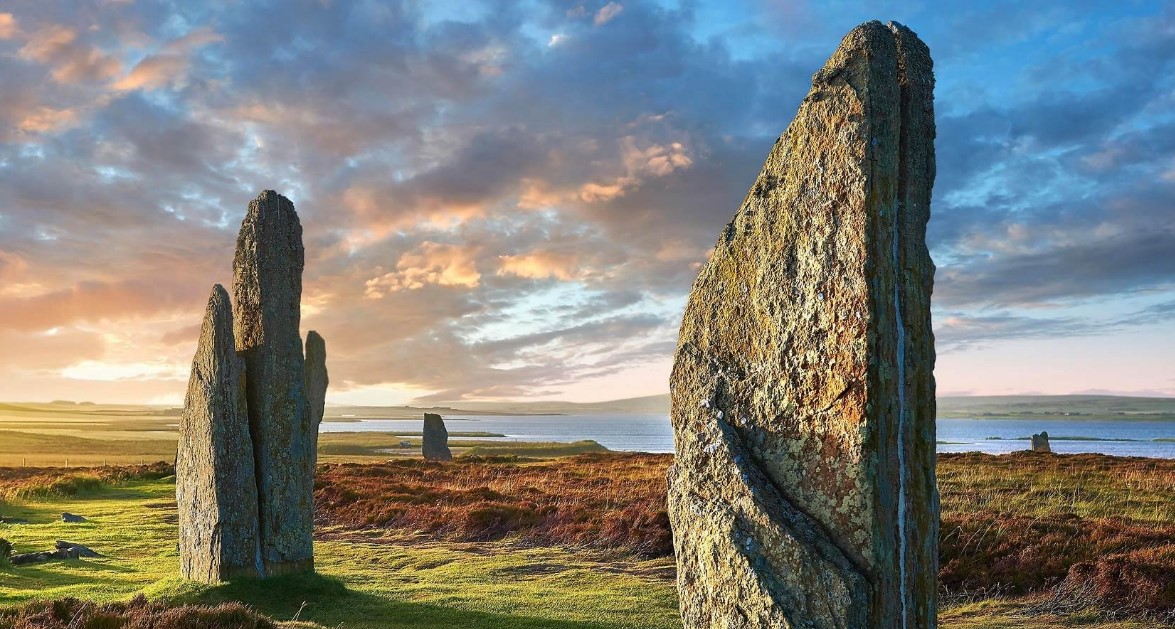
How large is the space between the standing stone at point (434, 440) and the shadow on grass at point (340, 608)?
30.4 metres

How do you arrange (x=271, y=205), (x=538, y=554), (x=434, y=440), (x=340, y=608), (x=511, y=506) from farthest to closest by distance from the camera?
(x=434, y=440), (x=511, y=506), (x=538, y=554), (x=271, y=205), (x=340, y=608)

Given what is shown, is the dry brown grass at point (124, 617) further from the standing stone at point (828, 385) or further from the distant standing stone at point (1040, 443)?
the distant standing stone at point (1040, 443)

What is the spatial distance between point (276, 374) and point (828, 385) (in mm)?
9402

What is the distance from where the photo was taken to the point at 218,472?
11.7 meters

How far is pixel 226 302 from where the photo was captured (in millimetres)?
12500

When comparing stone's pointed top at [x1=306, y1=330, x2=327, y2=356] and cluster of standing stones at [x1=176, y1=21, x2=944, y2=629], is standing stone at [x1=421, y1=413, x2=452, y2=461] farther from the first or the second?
cluster of standing stones at [x1=176, y1=21, x2=944, y2=629]

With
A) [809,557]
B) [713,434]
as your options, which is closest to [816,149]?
[713,434]

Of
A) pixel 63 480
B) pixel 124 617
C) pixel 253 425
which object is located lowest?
pixel 63 480

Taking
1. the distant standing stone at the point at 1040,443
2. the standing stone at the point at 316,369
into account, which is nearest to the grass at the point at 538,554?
the standing stone at the point at 316,369

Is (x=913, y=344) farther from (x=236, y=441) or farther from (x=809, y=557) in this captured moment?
(x=236, y=441)

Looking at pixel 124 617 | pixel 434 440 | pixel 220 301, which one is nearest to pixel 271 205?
pixel 220 301

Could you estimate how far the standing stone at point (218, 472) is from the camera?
11.7 metres

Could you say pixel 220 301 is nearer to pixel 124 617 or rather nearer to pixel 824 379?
pixel 124 617

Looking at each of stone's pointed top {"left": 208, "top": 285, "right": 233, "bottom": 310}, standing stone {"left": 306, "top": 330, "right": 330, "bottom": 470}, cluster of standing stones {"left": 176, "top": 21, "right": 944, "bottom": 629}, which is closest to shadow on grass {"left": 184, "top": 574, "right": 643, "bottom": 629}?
stone's pointed top {"left": 208, "top": 285, "right": 233, "bottom": 310}
